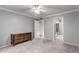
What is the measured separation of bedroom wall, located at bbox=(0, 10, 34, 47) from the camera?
381 centimetres

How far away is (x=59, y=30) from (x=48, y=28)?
4224 millimetres

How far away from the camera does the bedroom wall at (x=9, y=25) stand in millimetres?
3812

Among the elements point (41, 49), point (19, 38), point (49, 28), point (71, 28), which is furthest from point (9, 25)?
point (71, 28)

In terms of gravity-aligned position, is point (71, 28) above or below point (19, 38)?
above

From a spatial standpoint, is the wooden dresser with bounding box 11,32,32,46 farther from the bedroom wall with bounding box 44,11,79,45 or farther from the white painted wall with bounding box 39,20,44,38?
the bedroom wall with bounding box 44,11,79,45

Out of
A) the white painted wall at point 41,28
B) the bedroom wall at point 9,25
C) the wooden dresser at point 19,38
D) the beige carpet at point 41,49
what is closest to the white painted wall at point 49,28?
the white painted wall at point 41,28

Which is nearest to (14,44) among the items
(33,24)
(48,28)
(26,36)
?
(26,36)

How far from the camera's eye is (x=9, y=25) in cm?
418

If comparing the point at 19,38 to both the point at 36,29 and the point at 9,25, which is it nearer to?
the point at 9,25

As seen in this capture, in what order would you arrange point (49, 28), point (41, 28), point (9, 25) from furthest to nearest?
point (41, 28), point (49, 28), point (9, 25)

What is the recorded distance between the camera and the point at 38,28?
23.1 ft

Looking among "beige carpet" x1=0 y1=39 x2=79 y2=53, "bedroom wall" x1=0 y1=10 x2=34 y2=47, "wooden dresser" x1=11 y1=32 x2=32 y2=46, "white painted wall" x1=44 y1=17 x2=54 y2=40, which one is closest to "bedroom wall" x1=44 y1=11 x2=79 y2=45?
"beige carpet" x1=0 y1=39 x2=79 y2=53

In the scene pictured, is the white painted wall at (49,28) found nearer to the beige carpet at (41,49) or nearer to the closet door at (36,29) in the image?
the closet door at (36,29)
